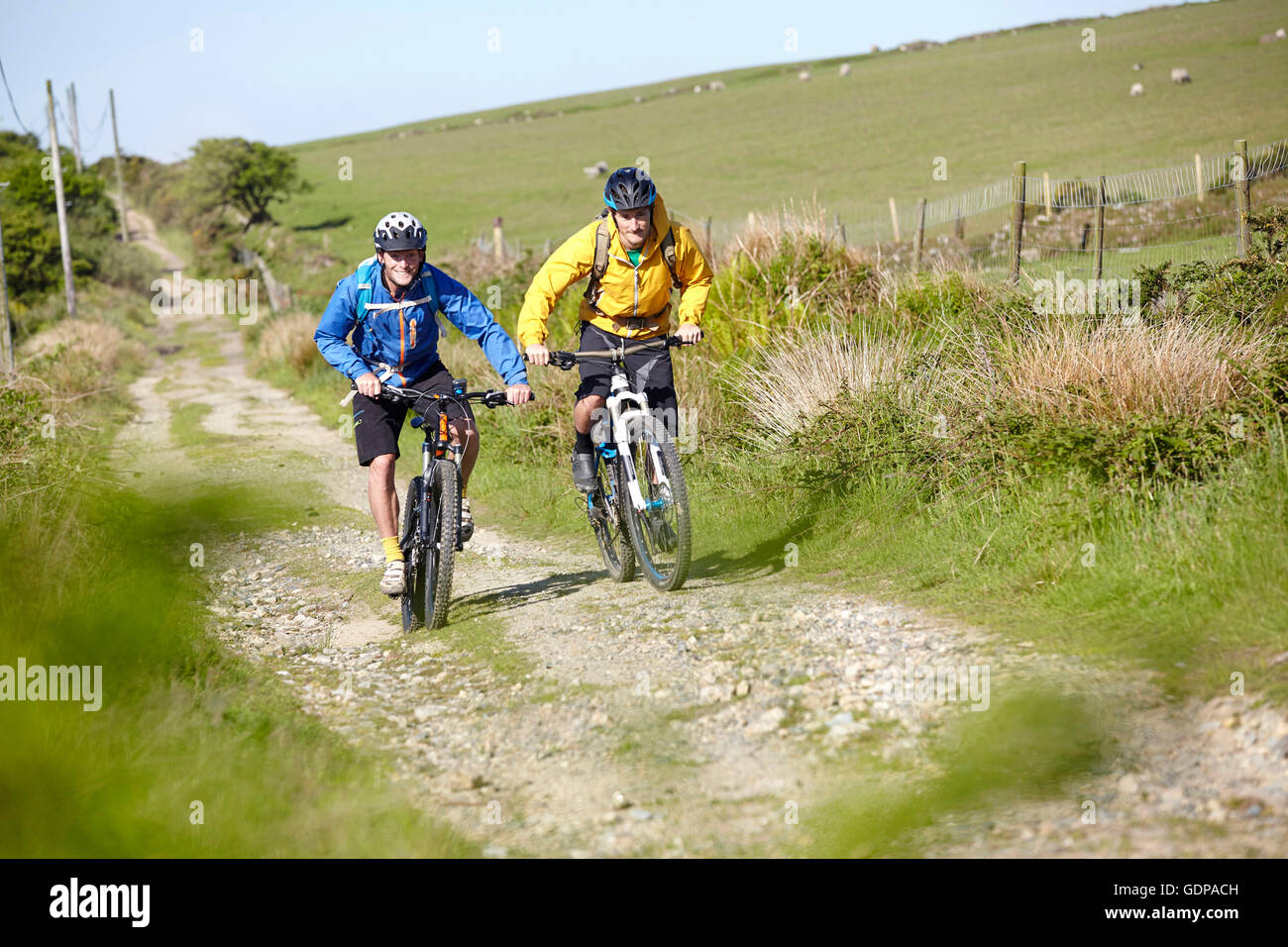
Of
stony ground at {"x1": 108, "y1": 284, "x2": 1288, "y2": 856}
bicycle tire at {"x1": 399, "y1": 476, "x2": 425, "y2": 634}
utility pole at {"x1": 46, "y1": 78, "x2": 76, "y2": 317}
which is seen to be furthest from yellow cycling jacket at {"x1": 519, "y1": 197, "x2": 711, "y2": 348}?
utility pole at {"x1": 46, "y1": 78, "x2": 76, "y2": 317}

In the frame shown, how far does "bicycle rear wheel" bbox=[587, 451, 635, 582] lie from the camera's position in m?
6.62

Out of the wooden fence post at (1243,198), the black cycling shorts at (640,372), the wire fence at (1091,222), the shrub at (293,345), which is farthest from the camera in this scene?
the shrub at (293,345)

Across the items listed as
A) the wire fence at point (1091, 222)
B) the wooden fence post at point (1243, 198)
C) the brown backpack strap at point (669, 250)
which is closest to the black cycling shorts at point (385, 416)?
the brown backpack strap at point (669, 250)

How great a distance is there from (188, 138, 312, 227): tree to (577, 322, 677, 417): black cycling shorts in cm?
5981

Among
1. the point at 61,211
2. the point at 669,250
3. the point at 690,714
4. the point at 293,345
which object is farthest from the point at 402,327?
the point at 61,211

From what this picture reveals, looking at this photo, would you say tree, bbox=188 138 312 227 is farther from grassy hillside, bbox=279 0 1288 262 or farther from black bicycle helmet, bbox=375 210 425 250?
black bicycle helmet, bbox=375 210 425 250

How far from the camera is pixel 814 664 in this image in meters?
4.97

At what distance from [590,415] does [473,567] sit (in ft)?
6.19

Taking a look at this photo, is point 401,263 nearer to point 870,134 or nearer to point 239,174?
point 870,134

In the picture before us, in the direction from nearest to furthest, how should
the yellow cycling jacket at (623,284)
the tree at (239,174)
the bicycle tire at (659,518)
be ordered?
the bicycle tire at (659,518)
the yellow cycling jacket at (623,284)
the tree at (239,174)

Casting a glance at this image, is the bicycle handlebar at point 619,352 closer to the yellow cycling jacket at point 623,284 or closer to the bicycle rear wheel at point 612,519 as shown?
the yellow cycling jacket at point 623,284

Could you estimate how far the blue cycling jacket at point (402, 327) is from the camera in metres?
5.93

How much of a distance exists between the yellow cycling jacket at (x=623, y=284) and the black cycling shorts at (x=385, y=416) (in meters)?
0.54
